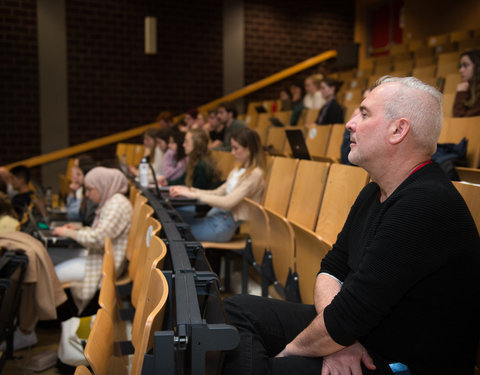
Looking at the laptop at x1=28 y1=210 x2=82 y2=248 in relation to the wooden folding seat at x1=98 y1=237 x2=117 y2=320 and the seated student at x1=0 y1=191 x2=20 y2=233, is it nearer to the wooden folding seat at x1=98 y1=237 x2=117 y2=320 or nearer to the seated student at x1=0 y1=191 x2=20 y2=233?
the seated student at x1=0 y1=191 x2=20 y2=233

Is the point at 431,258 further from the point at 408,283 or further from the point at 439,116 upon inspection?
the point at 439,116

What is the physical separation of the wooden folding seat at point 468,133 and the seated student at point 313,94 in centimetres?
325

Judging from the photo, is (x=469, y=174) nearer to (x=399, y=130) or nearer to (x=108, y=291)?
(x=399, y=130)

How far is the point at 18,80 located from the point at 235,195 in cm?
569

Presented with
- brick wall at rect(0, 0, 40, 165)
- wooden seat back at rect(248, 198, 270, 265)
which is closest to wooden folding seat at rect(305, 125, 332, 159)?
wooden seat back at rect(248, 198, 270, 265)

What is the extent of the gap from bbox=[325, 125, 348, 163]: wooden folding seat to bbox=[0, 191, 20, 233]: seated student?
225 cm

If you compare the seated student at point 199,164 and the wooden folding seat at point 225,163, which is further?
the wooden folding seat at point 225,163

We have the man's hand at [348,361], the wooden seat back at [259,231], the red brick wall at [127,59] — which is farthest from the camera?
the red brick wall at [127,59]

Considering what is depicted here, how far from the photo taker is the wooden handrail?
7.32 m

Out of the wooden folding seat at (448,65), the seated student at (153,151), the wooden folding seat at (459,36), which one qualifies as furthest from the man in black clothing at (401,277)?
the wooden folding seat at (459,36)

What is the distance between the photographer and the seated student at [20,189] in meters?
3.77

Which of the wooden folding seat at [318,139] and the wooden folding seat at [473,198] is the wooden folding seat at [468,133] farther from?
the wooden folding seat at [473,198]

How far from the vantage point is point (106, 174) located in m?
2.85

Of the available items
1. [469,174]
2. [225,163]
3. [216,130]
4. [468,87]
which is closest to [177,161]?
[225,163]
